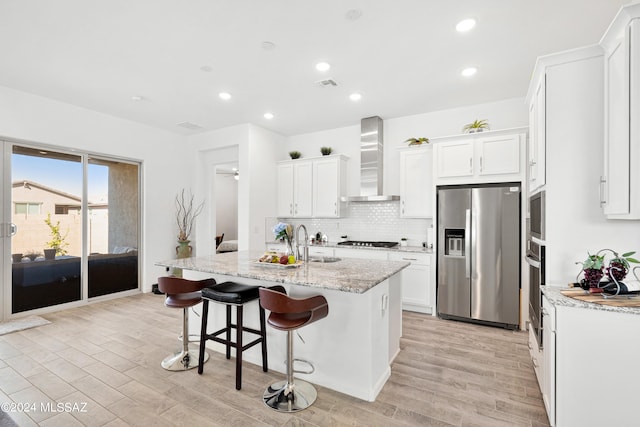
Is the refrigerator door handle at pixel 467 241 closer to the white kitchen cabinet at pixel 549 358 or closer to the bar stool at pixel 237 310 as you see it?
the white kitchen cabinet at pixel 549 358

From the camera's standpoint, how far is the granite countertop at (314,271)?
7.09 ft

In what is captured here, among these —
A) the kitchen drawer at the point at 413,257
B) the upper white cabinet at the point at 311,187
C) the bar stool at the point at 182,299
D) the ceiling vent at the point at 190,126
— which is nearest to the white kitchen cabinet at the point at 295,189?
the upper white cabinet at the point at 311,187

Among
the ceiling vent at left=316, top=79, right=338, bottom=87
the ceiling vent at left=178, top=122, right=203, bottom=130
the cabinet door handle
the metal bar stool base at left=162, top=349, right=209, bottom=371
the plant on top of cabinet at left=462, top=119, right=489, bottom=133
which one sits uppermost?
the ceiling vent at left=316, top=79, right=338, bottom=87

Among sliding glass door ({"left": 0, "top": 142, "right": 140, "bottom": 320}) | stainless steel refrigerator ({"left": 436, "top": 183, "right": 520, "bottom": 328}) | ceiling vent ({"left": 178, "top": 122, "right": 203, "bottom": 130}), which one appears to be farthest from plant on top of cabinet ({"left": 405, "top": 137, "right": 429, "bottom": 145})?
sliding glass door ({"left": 0, "top": 142, "right": 140, "bottom": 320})

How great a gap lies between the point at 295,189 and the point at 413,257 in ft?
8.24

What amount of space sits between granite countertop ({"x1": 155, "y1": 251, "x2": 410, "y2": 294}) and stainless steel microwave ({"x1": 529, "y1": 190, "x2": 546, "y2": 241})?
43.9 inches

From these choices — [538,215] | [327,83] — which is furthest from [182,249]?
[538,215]

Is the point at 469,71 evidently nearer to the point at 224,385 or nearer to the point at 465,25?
the point at 465,25

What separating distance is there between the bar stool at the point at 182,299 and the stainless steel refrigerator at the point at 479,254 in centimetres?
297

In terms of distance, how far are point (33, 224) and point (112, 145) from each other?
158 cm

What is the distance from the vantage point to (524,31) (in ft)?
8.86

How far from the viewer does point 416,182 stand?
15.1ft

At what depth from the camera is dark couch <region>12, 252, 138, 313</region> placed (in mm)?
4203

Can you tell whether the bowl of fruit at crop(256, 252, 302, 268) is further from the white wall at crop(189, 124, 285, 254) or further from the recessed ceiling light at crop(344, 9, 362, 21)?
the white wall at crop(189, 124, 285, 254)
